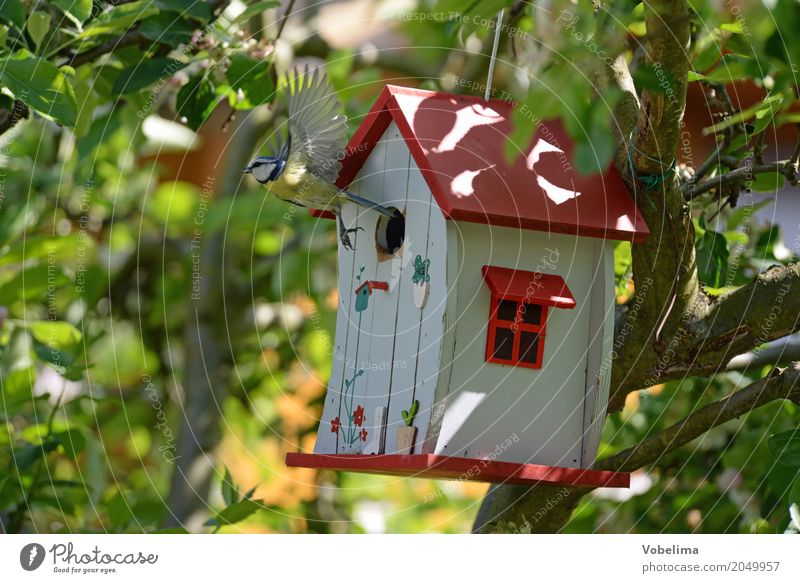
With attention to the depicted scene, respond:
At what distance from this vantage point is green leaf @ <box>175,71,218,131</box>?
2.14 meters

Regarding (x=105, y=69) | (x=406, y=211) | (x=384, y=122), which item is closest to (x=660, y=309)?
(x=406, y=211)

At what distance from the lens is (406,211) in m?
1.98

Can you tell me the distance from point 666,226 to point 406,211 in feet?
1.53

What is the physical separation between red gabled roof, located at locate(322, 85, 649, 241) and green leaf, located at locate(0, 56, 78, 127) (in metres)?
0.57

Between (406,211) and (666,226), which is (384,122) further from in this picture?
(666,226)

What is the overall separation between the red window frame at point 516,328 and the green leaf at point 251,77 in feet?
2.21

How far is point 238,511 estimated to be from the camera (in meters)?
2.07

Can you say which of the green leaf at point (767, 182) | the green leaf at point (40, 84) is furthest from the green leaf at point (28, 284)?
the green leaf at point (767, 182)

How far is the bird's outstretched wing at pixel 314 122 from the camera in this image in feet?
6.50

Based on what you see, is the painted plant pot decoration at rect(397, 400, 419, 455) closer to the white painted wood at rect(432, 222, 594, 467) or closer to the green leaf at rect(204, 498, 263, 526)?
the white painted wood at rect(432, 222, 594, 467)

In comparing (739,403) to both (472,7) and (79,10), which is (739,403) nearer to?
(472,7)

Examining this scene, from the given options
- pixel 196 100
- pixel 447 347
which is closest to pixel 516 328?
pixel 447 347

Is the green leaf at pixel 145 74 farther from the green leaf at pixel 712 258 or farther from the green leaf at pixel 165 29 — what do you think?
the green leaf at pixel 712 258

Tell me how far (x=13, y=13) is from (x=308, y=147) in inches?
22.6
